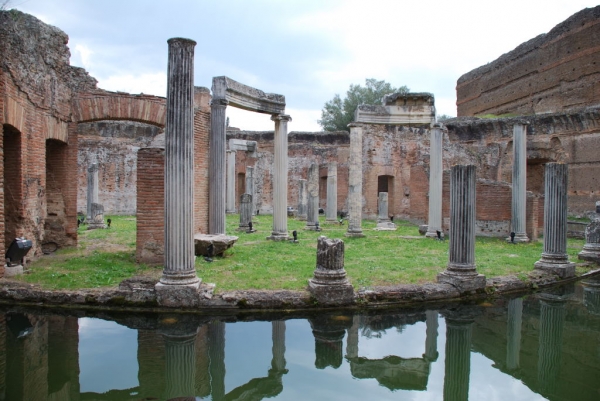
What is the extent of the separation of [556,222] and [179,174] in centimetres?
747

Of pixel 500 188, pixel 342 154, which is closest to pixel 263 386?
pixel 500 188

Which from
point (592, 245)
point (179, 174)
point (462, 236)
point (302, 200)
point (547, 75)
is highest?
point (547, 75)

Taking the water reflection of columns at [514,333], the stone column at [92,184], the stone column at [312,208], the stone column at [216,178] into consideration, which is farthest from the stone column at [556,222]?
the stone column at [92,184]

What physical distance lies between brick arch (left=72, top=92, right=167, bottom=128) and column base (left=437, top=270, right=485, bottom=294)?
654 centimetres

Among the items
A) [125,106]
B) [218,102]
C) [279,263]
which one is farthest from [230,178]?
[279,263]

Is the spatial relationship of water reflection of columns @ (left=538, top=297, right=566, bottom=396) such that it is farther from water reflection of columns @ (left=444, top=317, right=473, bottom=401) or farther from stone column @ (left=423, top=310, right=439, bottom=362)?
stone column @ (left=423, top=310, right=439, bottom=362)

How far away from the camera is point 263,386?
4406 millimetres

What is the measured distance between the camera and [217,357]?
502 cm

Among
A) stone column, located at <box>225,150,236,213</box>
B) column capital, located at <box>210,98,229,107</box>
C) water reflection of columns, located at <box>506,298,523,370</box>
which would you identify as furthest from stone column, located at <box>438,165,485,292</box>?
stone column, located at <box>225,150,236,213</box>

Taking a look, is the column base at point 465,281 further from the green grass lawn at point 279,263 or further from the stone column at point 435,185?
the stone column at point 435,185

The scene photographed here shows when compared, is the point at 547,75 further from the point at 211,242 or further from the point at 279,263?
the point at 211,242

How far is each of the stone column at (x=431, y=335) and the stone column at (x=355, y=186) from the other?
8022mm

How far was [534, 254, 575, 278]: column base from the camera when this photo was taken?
9.10 metres

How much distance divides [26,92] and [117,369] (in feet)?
20.2
